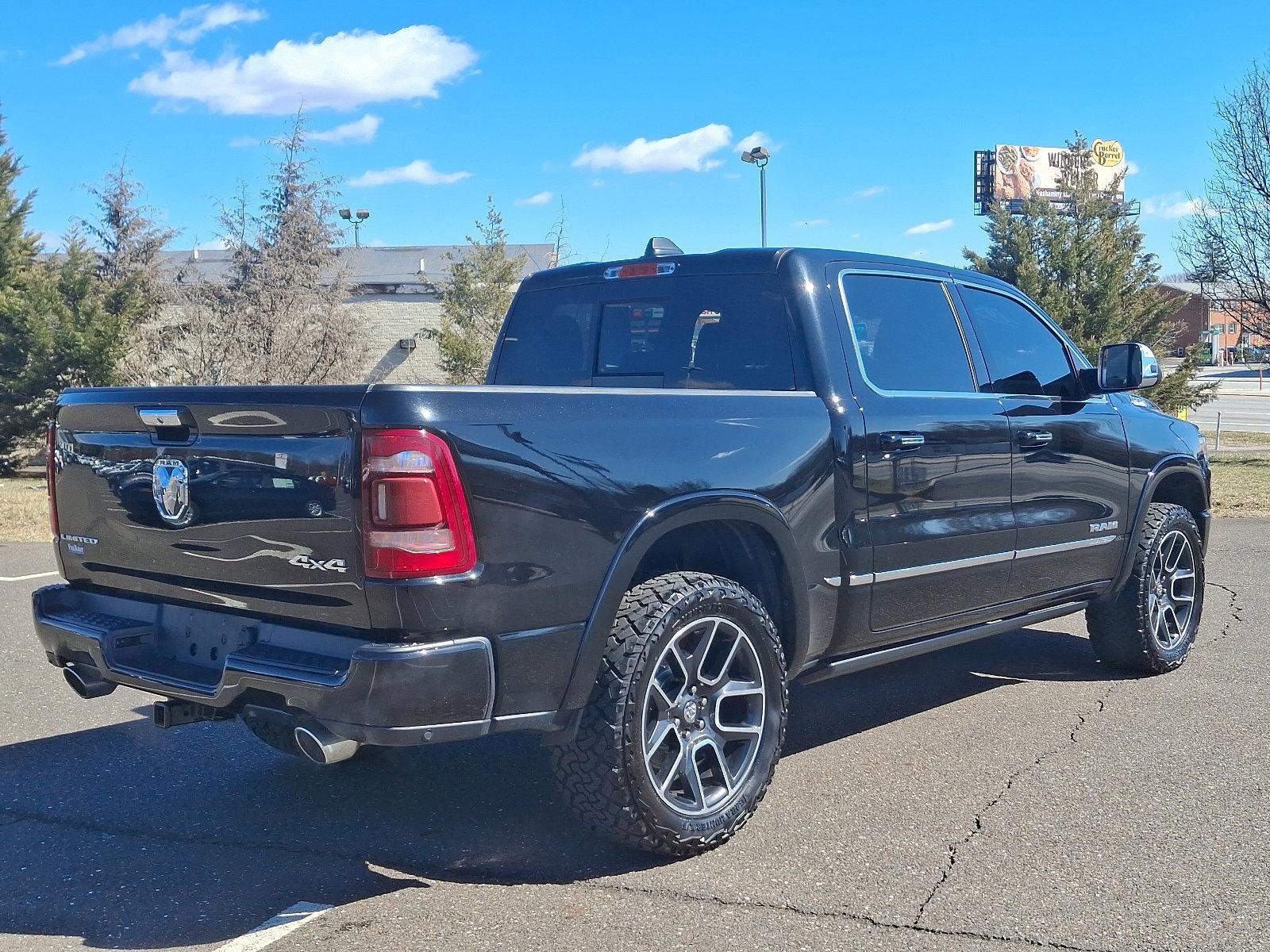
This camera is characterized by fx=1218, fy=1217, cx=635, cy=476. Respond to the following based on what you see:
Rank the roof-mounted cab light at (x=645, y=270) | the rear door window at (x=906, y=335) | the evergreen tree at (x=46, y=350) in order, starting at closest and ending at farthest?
the rear door window at (x=906, y=335), the roof-mounted cab light at (x=645, y=270), the evergreen tree at (x=46, y=350)

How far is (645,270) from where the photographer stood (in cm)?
489

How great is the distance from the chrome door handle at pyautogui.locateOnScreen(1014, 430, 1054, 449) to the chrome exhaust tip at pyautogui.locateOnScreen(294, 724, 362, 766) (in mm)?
3111

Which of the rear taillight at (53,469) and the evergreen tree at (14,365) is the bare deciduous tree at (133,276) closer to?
the evergreen tree at (14,365)

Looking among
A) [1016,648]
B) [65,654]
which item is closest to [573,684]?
[65,654]

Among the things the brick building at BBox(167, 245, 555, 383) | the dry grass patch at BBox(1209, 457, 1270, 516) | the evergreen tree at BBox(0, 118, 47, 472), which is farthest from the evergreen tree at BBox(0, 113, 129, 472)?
the dry grass patch at BBox(1209, 457, 1270, 516)

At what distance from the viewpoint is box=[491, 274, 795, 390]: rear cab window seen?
4508mm

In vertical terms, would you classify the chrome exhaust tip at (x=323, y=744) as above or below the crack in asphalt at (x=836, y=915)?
above

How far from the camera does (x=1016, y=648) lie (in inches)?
273

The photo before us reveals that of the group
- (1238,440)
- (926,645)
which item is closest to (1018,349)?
(926,645)

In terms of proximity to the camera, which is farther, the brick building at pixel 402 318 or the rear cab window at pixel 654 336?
the brick building at pixel 402 318

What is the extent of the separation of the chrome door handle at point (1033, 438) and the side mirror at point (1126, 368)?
577 mm

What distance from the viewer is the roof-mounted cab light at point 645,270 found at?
4.84 meters

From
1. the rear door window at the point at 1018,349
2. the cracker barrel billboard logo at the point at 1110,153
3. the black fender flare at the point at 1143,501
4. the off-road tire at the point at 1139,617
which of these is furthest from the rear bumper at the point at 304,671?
the cracker barrel billboard logo at the point at 1110,153

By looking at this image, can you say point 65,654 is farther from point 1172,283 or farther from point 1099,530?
point 1172,283
